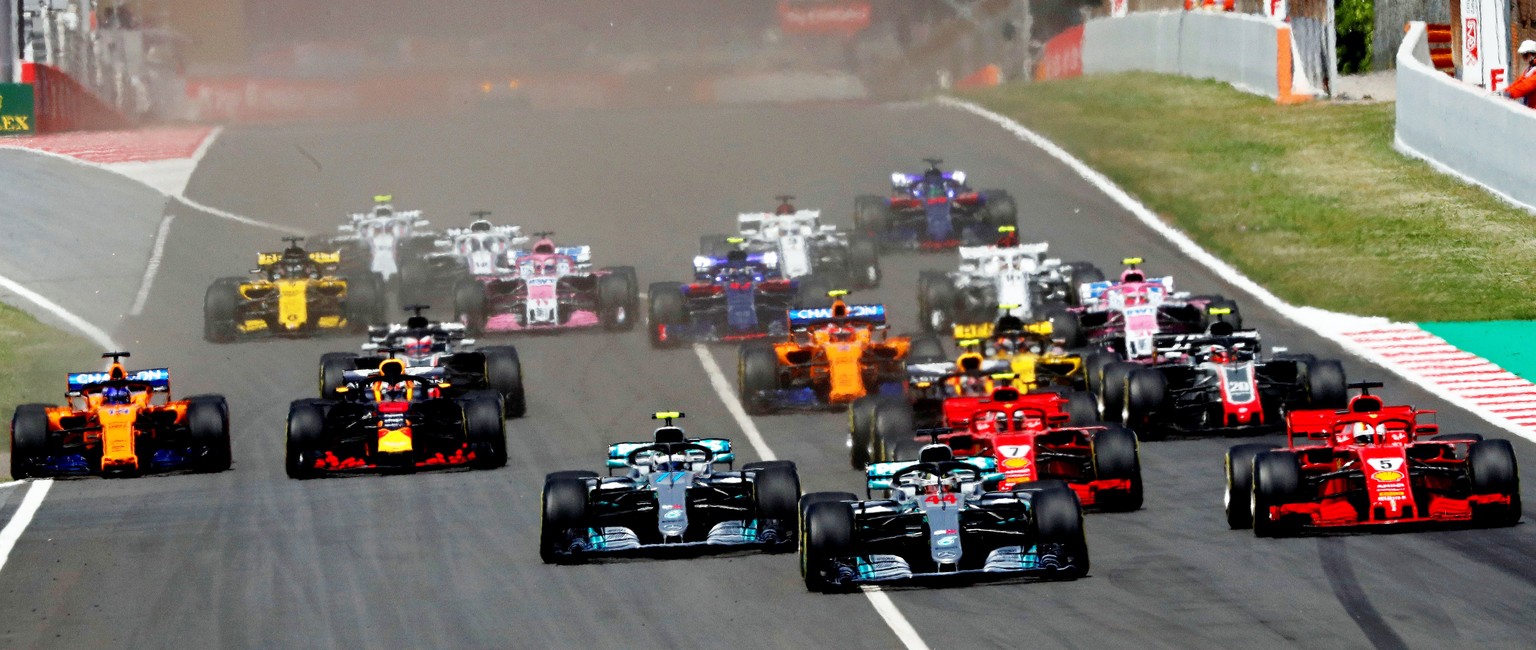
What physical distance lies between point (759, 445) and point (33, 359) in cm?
1428

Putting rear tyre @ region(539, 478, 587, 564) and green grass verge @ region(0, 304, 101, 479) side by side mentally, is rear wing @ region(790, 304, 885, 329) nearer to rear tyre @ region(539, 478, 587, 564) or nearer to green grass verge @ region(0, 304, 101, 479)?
rear tyre @ region(539, 478, 587, 564)

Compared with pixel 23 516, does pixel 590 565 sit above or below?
below

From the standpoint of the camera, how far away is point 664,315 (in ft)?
118

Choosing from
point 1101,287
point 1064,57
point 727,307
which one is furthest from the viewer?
point 1064,57

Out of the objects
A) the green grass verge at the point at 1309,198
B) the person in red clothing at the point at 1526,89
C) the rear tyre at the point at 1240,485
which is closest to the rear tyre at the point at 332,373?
the rear tyre at the point at 1240,485

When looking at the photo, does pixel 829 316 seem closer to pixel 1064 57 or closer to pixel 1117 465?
pixel 1117 465

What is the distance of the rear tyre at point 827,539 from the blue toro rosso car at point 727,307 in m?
16.1

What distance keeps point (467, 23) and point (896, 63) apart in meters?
20.0

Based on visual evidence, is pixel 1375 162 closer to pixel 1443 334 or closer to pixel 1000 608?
pixel 1443 334

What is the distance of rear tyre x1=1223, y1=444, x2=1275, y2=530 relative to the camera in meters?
21.2

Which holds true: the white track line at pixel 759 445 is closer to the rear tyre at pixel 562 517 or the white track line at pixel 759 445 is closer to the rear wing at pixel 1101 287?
the rear tyre at pixel 562 517

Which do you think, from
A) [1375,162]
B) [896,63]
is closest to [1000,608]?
[1375,162]

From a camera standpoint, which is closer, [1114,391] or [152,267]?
[1114,391]

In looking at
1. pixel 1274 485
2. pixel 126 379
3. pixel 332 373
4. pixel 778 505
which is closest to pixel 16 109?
pixel 332 373
